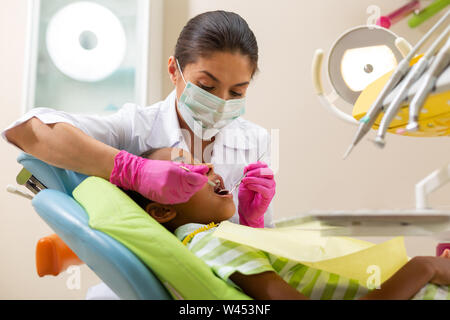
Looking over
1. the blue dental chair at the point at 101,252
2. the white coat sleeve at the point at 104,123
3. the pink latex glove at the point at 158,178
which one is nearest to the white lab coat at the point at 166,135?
the white coat sleeve at the point at 104,123

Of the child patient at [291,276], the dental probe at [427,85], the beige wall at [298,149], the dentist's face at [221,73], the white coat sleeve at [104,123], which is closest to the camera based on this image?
the dental probe at [427,85]

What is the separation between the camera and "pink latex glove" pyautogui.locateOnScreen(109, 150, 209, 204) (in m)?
1.12

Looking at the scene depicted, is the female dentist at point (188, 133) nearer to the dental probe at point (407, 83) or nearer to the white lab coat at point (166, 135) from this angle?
the white lab coat at point (166, 135)

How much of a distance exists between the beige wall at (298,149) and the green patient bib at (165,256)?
4.79ft

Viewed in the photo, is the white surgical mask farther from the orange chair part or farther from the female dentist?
the orange chair part

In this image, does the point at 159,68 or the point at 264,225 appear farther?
the point at 159,68

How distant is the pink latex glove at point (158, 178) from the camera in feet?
3.66

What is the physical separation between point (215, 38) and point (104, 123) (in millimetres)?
493

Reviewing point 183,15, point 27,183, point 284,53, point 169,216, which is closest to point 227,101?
point 169,216

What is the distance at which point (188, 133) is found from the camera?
1.70 meters

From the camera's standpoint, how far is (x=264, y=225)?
5.80ft

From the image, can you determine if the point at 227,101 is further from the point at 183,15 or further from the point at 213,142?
the point at 183,15
